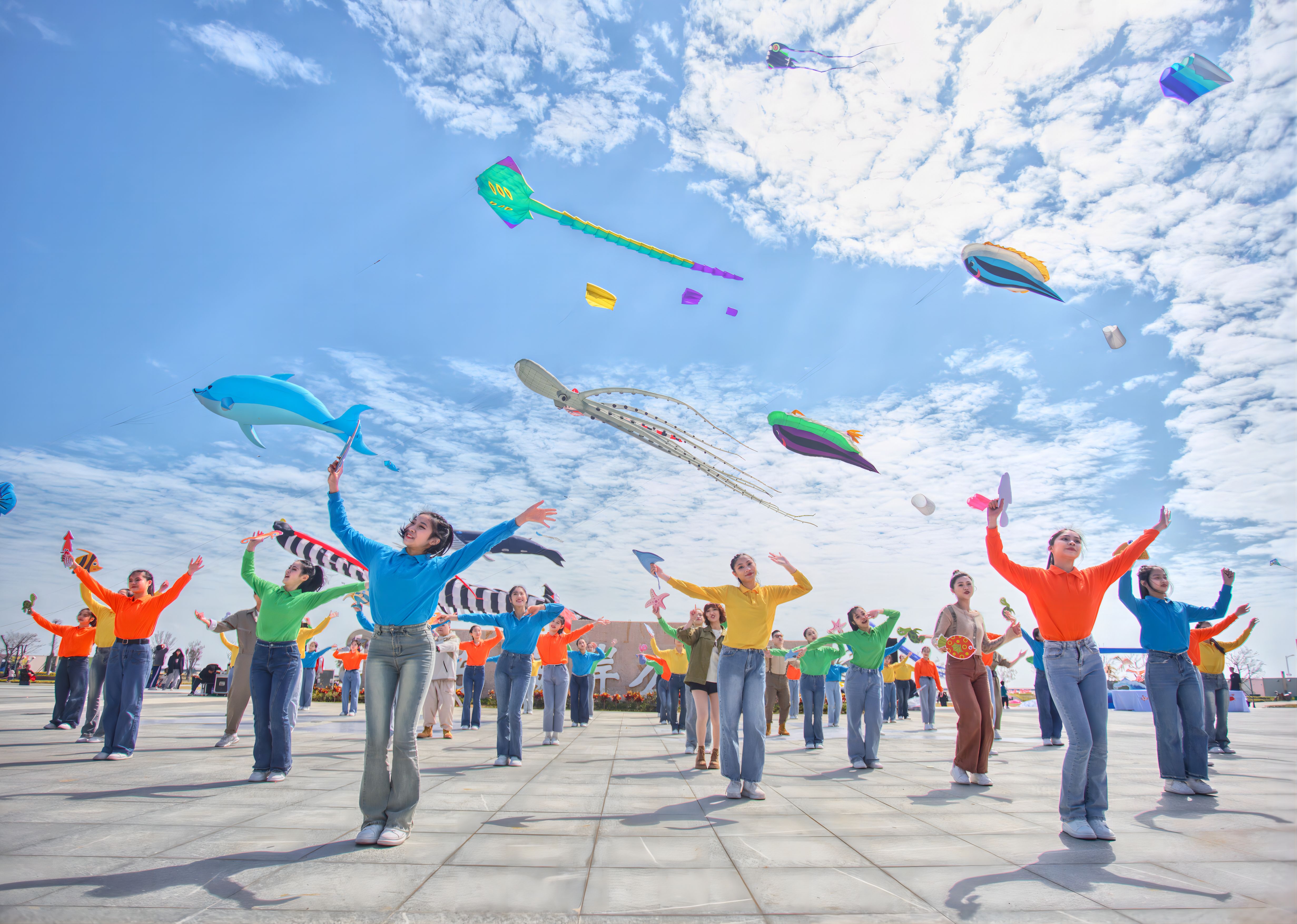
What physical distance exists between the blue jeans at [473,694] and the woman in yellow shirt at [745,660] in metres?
8.53

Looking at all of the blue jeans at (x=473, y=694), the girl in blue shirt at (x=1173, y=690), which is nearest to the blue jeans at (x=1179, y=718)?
the girl in blue shirt at (x=1173, y=690)

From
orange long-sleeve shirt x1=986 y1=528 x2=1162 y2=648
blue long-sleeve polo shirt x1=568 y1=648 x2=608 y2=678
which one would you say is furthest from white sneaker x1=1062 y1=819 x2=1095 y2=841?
blue long-sleeve polo shirt x1=568 y1=648 x2=608 y2=678

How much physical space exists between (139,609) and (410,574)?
4761 mm

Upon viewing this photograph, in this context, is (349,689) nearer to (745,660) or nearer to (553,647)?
(553,647)

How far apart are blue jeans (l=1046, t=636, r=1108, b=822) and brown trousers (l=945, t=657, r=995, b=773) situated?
6.56ft

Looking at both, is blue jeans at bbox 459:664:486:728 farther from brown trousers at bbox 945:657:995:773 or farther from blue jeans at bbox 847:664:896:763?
brown trousers at bbox 945:657:995:773

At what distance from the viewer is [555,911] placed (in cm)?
277

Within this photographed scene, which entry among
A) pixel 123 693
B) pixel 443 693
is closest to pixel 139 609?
pixel 123 693

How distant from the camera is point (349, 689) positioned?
623 inches

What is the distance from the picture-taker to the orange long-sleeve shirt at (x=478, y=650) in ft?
44.6

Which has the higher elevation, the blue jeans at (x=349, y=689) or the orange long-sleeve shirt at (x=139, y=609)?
the orange long-sleeve shirt at (x=139, y=609)

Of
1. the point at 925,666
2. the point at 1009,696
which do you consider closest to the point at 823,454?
the point at 925,666

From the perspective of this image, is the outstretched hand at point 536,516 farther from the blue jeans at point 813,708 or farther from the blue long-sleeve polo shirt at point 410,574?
the blue jeans at point 813,708

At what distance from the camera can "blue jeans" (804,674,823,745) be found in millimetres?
10508
